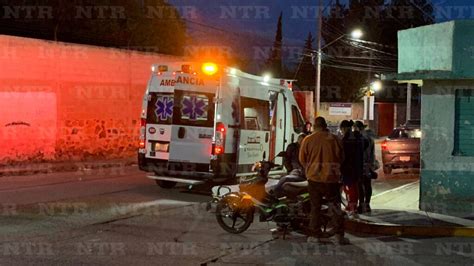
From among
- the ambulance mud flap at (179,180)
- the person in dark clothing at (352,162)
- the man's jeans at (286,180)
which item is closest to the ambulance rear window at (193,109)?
the ambulance mud flap at (179,180)

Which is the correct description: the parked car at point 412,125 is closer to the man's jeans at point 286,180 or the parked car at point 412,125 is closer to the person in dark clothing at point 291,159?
the person in dark clothing at point 291,159

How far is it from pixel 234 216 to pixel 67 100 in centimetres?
1320

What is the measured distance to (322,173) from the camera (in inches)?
325

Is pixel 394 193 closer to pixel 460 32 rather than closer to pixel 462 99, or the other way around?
pixel 462 99

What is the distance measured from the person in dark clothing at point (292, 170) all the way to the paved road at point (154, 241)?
74 cm

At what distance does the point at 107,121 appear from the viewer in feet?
73.4

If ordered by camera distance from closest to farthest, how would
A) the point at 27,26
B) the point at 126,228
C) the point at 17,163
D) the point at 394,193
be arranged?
the point at 126,228 < the point at 394,193 < the point at 17,163 < the point at 27,26

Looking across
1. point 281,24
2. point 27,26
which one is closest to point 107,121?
point 27,26

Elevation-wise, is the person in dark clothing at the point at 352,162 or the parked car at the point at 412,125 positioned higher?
the parked car at the point at 412,125

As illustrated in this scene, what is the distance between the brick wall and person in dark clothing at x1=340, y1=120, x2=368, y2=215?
12.3m

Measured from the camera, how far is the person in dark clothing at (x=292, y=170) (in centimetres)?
895

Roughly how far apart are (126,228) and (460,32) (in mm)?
6828

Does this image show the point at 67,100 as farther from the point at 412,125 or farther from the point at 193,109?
the point at 412,125

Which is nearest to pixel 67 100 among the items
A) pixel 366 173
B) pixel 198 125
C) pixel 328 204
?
pixel 198 125
